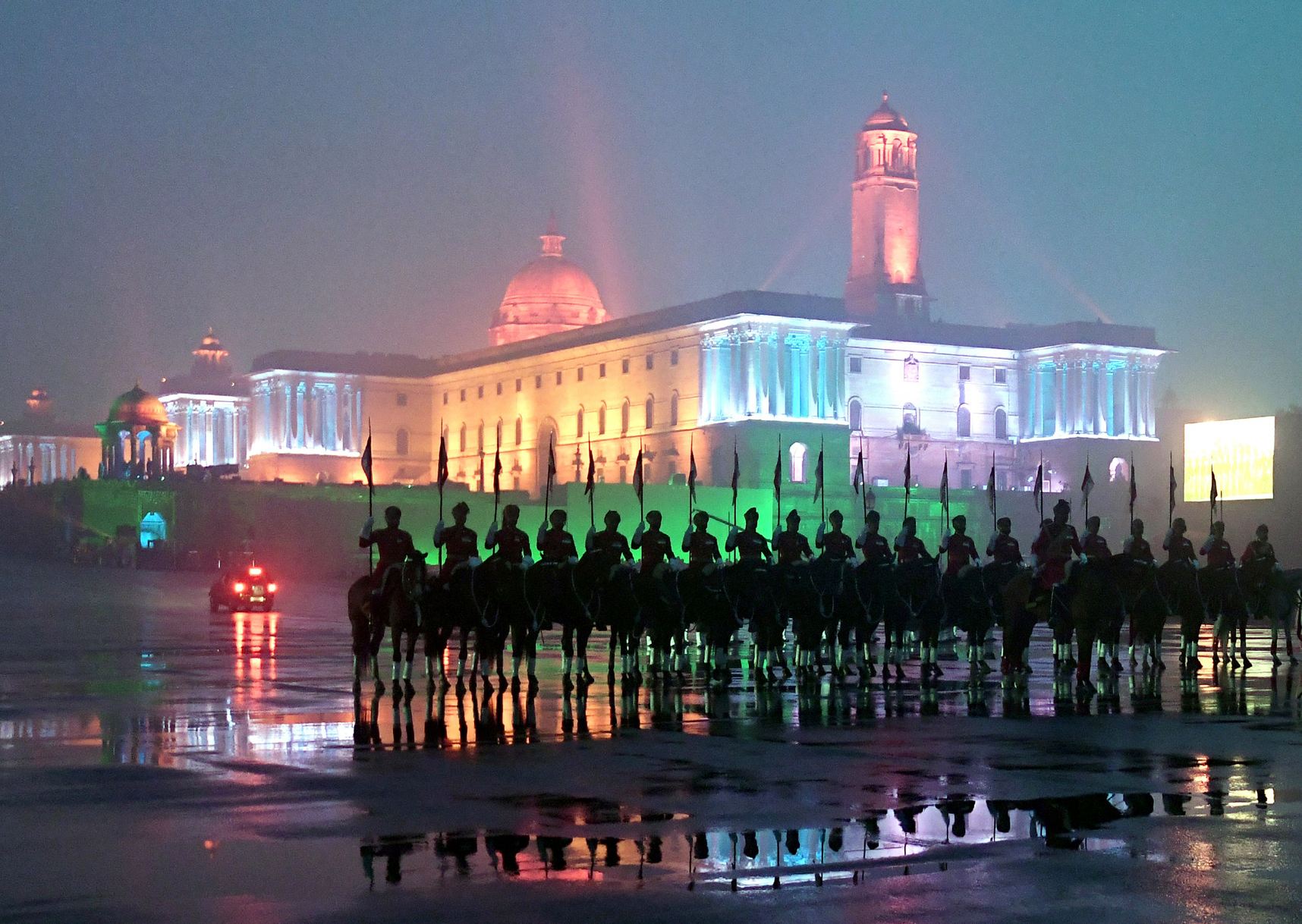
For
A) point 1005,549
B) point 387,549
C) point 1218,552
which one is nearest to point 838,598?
point 1005,549

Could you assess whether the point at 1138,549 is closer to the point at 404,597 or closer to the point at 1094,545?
the point at 1094,545

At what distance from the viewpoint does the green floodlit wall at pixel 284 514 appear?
73.9 metres

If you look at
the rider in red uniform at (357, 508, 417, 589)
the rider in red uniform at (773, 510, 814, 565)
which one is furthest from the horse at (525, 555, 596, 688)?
the rider in red uniform at (773, 510, 814, 565)

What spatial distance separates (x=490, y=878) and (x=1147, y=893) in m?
2.83

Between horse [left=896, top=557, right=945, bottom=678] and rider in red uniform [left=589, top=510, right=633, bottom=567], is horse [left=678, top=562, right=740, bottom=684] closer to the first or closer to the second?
rider in red uniform [left=589, top=510, right=633, bottom=567]

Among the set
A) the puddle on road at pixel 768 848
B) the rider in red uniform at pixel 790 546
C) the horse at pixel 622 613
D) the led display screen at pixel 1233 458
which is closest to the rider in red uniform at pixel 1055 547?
the rider in red uniform at pixel 790 546

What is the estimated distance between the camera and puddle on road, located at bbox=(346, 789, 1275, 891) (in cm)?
854

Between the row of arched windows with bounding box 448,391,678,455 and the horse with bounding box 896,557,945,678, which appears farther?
the row of arched windows with bounding box 448,391,678,455

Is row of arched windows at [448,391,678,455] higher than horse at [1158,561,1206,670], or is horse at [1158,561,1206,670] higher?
row of arched windows at [448,391,678,455]

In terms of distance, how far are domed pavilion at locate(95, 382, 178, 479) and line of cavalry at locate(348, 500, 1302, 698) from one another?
7494 cm

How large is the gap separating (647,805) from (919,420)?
316 feet

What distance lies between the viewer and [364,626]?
1864 centimetres

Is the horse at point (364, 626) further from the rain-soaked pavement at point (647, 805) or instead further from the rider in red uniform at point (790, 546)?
the rider in red uniform at point (790, 546)

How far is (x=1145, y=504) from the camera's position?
97.5 metres
